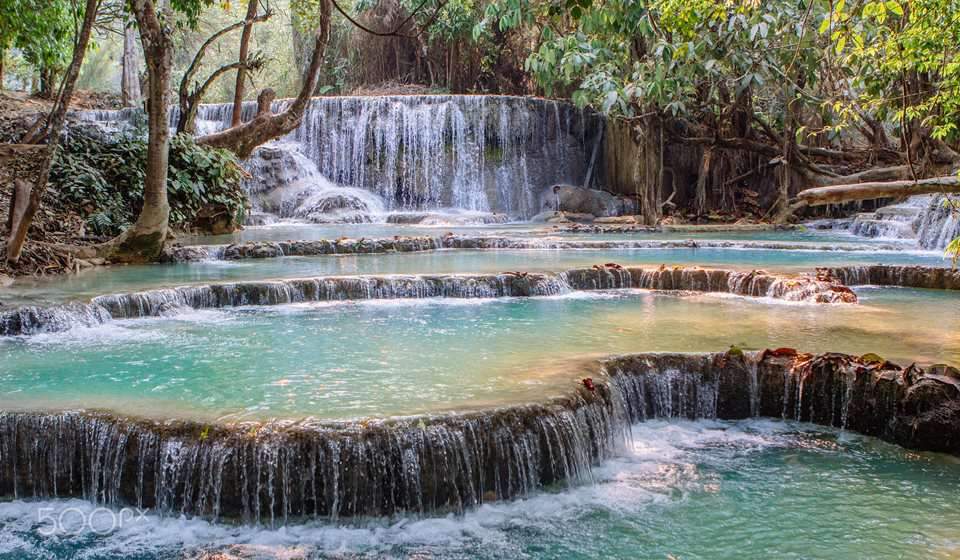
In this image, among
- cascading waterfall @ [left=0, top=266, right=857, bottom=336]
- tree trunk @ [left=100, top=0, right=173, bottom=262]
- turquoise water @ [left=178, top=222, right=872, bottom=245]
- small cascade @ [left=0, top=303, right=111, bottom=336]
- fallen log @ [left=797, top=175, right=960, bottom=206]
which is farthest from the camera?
turquoise water @ [left=178, top=222, right=872, bottom=245]

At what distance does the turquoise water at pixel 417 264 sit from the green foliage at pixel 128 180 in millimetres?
2071

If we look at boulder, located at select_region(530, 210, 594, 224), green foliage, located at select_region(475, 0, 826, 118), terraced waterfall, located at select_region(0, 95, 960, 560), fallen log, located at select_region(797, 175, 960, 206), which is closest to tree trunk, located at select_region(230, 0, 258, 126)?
green foliage, located at select_region(475, 0, 826, 118)

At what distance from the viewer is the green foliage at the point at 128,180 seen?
11.8m

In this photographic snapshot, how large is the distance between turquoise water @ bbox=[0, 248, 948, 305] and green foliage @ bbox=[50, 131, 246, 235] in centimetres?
207

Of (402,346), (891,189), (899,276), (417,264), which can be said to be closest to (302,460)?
(402,346)

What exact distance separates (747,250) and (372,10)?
14326 mm

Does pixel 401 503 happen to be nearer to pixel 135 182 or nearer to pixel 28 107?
pixel 135 182

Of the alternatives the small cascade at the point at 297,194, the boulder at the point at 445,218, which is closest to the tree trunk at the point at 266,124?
the small cascade at the point at 297,194

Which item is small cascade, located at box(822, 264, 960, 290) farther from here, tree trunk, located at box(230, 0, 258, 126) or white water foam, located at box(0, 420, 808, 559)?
tree trunk, located at box(230, 0, 258, 126)

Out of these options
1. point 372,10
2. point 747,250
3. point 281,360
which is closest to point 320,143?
point 372,10

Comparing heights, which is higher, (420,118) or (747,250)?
(420,118)

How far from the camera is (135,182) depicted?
12555mm

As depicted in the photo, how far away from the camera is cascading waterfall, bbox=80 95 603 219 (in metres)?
19.9

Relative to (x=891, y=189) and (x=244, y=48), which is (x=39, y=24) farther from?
(x=891, y=189)
